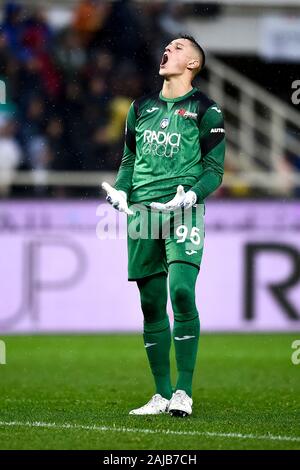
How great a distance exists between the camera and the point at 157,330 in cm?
723

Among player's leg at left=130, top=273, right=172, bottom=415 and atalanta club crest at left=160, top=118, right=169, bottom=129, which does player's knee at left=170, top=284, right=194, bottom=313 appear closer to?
player's leg at left=130, top=273, right=172, bottom=415

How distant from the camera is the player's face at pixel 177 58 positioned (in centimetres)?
718

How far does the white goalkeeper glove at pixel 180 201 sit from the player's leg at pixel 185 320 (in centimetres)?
33

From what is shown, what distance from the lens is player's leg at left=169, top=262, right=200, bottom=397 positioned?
691cm

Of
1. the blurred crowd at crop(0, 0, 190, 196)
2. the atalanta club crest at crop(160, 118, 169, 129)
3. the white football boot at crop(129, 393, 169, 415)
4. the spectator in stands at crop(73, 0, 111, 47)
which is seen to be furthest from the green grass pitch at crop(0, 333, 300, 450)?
the spectator in stands at crop(73, 0, 111, 47)

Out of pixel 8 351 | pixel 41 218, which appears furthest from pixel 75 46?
pixel 8 351

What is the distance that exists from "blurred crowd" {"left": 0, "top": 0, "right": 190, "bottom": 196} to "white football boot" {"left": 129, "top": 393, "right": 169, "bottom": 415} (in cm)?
675

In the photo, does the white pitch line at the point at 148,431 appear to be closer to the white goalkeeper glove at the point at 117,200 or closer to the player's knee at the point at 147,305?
the player's knee at the point at 147,305

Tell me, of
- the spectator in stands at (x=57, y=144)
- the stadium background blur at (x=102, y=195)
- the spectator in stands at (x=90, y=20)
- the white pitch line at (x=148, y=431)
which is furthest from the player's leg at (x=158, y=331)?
the spectator in stands at (x=90, y=20)

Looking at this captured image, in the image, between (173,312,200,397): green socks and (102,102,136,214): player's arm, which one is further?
(102,102,136,214): player's arm

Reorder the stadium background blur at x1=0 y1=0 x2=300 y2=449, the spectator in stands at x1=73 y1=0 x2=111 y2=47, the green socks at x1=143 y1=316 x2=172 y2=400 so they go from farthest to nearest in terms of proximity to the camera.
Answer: the spectator in stands at x1=73 y1=0 x2=111 y2=47 < the stadium background blur at x1=0 y1=0 x2=300 y2=449 < the green socks at x1=143 y1=316 x2=172 y2=400

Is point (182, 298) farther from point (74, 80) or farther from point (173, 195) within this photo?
point (74, 80)

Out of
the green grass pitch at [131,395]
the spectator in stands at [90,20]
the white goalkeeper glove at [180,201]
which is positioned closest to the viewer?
the green grass pitch at [131,395]
